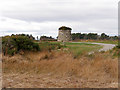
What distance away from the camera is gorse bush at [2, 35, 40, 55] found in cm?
1204

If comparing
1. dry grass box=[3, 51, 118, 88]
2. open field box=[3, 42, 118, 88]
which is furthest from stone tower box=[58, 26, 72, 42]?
dry grass box=[3, 51, 118, 88]

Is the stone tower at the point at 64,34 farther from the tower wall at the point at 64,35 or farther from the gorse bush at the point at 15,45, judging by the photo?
the gorse bush at the point at 15,45

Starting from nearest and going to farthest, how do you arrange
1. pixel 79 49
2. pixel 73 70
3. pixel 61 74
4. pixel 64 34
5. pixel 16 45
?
pixel 61 74 < pixel 73 70 < pixel 16 45 < pixel 79 49 < pixel 64 34

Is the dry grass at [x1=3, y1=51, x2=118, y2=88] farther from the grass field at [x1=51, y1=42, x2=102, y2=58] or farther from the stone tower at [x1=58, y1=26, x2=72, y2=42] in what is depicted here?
the stone tower at [x1=58, y1=26, x2=72, y2=42]

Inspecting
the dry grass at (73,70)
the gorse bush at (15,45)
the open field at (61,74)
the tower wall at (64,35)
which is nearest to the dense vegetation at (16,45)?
the gorse bush at (15,45)

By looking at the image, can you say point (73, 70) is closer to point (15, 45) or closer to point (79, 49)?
point (79, 49)

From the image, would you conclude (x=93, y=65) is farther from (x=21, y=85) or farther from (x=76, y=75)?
(x=21, y=85)

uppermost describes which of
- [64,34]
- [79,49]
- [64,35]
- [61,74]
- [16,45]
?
[64,34]

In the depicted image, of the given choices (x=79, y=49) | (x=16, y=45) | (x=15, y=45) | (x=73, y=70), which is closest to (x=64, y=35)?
(x=79, y=49)

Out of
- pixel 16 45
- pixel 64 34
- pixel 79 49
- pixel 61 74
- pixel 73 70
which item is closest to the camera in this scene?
pixel 61 74

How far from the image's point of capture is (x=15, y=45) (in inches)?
511

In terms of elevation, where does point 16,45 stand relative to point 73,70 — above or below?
above

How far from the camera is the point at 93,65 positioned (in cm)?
841

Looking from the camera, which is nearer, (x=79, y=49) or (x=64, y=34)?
(x=79, y=49)
